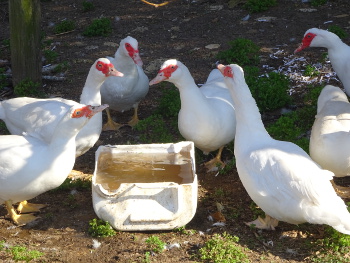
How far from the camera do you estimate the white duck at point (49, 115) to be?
558cm

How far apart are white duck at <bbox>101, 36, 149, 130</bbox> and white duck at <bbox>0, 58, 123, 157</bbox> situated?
791mm

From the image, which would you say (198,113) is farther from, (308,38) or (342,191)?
(308,38)

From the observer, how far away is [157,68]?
8.20 meters

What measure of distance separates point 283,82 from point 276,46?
1.57 meters

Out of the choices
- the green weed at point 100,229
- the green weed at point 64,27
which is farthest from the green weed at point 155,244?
the green weed at point 64,27

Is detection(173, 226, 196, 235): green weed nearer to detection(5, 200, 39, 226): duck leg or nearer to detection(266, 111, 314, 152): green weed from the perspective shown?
detection(5, 200, 39, 226): duck leg

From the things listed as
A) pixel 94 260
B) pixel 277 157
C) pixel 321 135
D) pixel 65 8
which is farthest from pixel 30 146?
pixel 65 8

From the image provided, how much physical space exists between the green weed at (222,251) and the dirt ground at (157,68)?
86mm

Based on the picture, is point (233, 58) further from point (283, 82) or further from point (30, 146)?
point (30, 146)

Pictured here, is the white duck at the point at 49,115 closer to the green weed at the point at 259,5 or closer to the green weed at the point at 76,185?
the green weed at the point at 76,185

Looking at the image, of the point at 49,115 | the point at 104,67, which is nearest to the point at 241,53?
the point at 104,67

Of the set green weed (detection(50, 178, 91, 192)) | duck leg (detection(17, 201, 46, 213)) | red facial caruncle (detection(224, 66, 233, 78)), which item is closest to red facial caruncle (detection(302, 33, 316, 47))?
red facial caruncle (detection(224, 66, 233, 78))

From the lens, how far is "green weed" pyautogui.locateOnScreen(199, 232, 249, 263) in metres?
4.48

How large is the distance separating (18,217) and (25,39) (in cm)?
282
